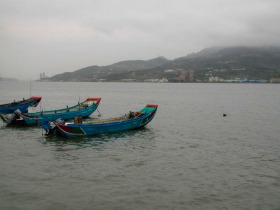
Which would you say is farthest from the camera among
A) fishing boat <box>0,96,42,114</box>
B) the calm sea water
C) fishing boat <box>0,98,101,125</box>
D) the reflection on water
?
fishing boat <box>0,96,42,114</box>

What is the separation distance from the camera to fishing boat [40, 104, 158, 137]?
2840 centimetres

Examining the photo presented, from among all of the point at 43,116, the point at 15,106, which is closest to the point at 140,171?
the point at 43,116

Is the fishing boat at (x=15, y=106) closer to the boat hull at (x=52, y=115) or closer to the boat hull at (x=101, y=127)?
the boat hull at (x=52, y=115)

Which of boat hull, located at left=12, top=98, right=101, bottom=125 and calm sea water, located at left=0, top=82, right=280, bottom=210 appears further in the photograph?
boat hull, located at left=12, top=98, right=101, bottom=125

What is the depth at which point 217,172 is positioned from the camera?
1955 cm

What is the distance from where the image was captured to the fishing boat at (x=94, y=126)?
28.4 m

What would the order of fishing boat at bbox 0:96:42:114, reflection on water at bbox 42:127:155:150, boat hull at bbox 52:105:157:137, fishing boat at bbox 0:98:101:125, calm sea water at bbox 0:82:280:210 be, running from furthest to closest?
fishing boat at bbox 0:96:42:114 < fishing boat at bbox 0:98:101:125 < boat hull at bbox 52:105:157:137 < reflection on water at bbox 42:127:155:150 < calm sea water at bbox 0:82:280:210

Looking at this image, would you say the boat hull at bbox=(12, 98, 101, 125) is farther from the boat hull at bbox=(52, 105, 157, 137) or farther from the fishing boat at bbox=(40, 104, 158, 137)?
the boat hull at bbox=(52, 105, 157, 137)

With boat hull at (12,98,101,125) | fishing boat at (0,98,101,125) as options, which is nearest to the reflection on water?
boat hull at (12,98,101,125)

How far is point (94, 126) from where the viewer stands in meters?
29.9

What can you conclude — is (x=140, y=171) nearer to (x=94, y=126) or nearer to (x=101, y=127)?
(x=94, y=126)

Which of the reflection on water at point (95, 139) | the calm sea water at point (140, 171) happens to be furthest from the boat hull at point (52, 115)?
the reflection on water at point (95, 139)

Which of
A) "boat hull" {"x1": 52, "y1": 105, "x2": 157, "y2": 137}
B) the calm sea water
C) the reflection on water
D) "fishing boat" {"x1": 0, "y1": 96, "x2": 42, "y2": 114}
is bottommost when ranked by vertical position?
the calm sea water

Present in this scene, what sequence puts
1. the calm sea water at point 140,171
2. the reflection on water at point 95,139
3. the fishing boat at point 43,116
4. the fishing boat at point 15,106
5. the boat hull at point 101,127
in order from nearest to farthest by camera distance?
1. the calm sea water at point 140,171
2. the reflection on water at point 95,139
3. the boat hull at point 101,127
4. the fishing boat at point 43,116
5. the fishing boat at point 15,106
